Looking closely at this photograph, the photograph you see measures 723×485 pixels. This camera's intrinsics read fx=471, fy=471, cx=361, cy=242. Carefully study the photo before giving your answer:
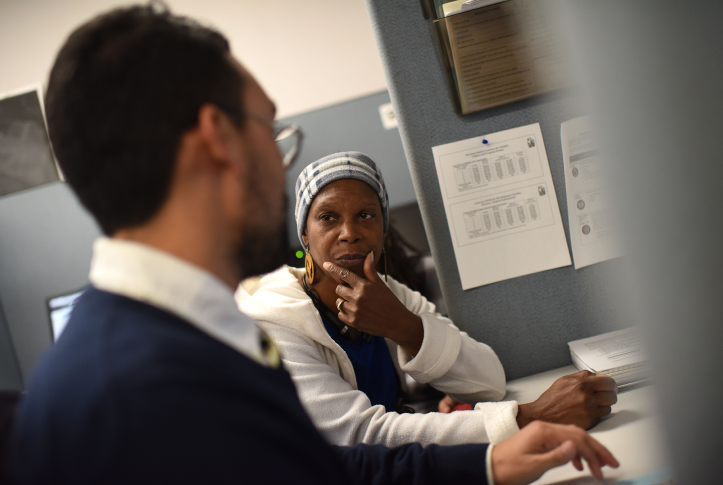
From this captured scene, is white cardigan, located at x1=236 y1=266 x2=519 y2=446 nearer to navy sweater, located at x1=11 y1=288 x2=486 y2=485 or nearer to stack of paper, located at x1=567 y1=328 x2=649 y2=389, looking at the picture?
stack of paper, located at x1=567 y1=328 x2=649 y2=389

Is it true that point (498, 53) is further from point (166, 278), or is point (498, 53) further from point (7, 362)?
point (7, 362)

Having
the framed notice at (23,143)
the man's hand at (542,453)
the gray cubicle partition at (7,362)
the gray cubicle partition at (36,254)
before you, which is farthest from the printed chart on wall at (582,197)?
the gray cubicle partition at (7,362)

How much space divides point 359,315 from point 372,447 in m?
0.24

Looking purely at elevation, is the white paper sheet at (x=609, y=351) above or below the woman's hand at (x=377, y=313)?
below

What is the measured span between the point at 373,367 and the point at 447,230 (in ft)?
0.99

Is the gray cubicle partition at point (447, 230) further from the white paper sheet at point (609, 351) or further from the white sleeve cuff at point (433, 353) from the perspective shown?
the white sleeve cuff at point (433, 353)

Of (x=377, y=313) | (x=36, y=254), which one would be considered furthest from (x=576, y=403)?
(x=36, y=254)

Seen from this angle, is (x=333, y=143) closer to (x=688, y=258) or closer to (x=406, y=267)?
(x=406, y=267)

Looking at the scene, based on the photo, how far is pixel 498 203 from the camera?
916mm

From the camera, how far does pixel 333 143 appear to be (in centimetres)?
183

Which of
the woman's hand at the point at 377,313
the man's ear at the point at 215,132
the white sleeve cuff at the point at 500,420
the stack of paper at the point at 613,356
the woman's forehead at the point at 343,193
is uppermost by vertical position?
the man's ear at the point at 215,132

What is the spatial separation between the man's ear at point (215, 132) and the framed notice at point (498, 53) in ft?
2.02

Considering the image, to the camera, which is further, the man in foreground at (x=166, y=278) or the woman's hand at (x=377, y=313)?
the woman's hand at (x=377, y=313)

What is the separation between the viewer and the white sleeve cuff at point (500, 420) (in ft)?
2.13
